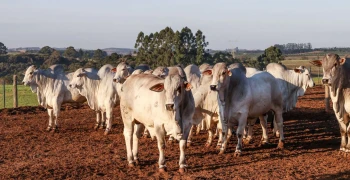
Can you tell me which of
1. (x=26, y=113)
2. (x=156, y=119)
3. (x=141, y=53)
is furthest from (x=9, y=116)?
(x=141, y=53)

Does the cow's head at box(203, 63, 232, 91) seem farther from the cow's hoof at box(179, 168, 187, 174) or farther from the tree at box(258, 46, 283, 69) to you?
the tree at box(258, 46, 283, 69)

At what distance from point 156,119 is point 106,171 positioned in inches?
62.2

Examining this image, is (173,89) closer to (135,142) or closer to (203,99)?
(135,142)

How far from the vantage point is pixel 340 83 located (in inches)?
421

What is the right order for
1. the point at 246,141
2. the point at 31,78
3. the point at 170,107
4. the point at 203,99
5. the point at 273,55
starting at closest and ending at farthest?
the point at 170,107, the point at 203,99, the point at 246,141, the point at 31,78, the point at 273,55

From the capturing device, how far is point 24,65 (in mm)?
60688

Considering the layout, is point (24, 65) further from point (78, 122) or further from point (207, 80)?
point (207, 80)

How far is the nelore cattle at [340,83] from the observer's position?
34.4 feet

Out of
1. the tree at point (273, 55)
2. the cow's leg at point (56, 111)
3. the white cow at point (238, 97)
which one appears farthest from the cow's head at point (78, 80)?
the tree at point (273, 55)

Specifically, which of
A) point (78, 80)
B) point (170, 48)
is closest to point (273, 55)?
point (170, 48)

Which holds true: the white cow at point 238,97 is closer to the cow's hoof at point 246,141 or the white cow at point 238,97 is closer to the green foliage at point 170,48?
the cow's hoof at point 246,141

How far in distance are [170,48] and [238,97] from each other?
106 feet


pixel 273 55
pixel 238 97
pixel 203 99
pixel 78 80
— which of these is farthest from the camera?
pixel 273 55

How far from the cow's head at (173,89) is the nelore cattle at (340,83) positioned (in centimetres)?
311
